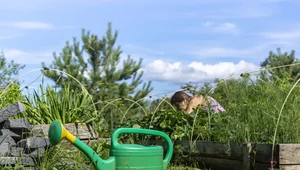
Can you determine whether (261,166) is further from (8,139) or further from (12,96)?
(12,96)

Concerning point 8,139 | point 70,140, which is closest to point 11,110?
point 8,139

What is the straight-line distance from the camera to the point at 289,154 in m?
3.22

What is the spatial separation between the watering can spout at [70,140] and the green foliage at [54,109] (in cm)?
178

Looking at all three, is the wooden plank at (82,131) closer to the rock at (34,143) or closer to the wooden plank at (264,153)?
the rock at (34,143)

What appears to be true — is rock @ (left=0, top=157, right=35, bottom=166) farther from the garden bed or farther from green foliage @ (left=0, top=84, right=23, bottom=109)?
green foliage @ (left=0, top=84, right=23, bottom=109)

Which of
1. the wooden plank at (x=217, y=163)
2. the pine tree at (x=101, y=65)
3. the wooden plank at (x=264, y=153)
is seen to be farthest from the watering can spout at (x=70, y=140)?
the pine tree at (x=101, y=65)

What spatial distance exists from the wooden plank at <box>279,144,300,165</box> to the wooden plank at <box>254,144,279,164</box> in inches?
1.3

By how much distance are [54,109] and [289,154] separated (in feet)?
7.19

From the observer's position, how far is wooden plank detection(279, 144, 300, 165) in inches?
126

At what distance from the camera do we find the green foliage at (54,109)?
4.42 m

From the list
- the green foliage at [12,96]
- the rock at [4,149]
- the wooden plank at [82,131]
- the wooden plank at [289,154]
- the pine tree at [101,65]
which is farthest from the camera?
the pine tree at [101,65]

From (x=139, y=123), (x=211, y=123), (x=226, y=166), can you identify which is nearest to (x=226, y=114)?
(x=211, y=123)

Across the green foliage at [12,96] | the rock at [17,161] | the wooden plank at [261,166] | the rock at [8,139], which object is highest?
the green foliage at [12,96]

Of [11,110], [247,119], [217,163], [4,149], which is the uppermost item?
[11,110]
